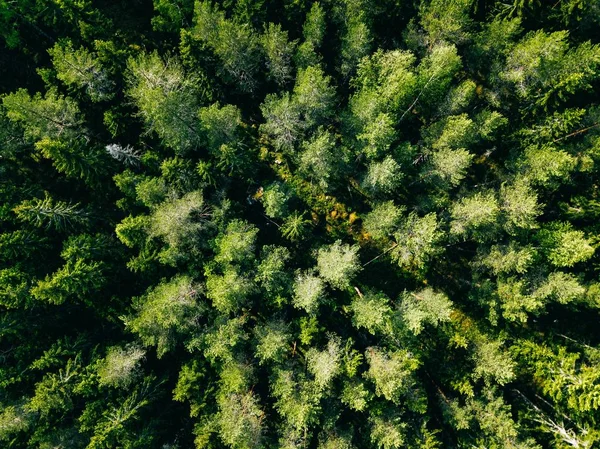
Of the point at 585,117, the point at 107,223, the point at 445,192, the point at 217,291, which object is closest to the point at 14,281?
the point at 107,223

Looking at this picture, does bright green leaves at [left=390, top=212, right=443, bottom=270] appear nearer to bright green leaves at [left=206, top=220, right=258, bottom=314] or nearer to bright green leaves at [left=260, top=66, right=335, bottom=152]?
bright green leaves at [left=260, top=66, right=335, bottom=152]

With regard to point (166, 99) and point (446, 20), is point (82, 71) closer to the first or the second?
point (166, 99)

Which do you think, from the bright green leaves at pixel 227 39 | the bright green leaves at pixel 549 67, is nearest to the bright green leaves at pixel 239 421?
the bright green leaves at pixel 227 39

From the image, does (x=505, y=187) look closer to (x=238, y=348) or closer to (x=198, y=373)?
(x=238, y=348)

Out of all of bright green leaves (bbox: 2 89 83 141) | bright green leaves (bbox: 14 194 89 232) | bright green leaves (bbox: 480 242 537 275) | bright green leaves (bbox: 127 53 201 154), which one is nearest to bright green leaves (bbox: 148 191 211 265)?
bright green leaves (bbox: 127 53 201 154)

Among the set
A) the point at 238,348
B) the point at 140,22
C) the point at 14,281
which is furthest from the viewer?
the point at 140,22

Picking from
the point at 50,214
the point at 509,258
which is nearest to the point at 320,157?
the point at 509,258

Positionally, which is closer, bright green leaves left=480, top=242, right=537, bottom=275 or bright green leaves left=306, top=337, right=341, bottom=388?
bright green leaves left=306, top=337, right=341, bottom=388
